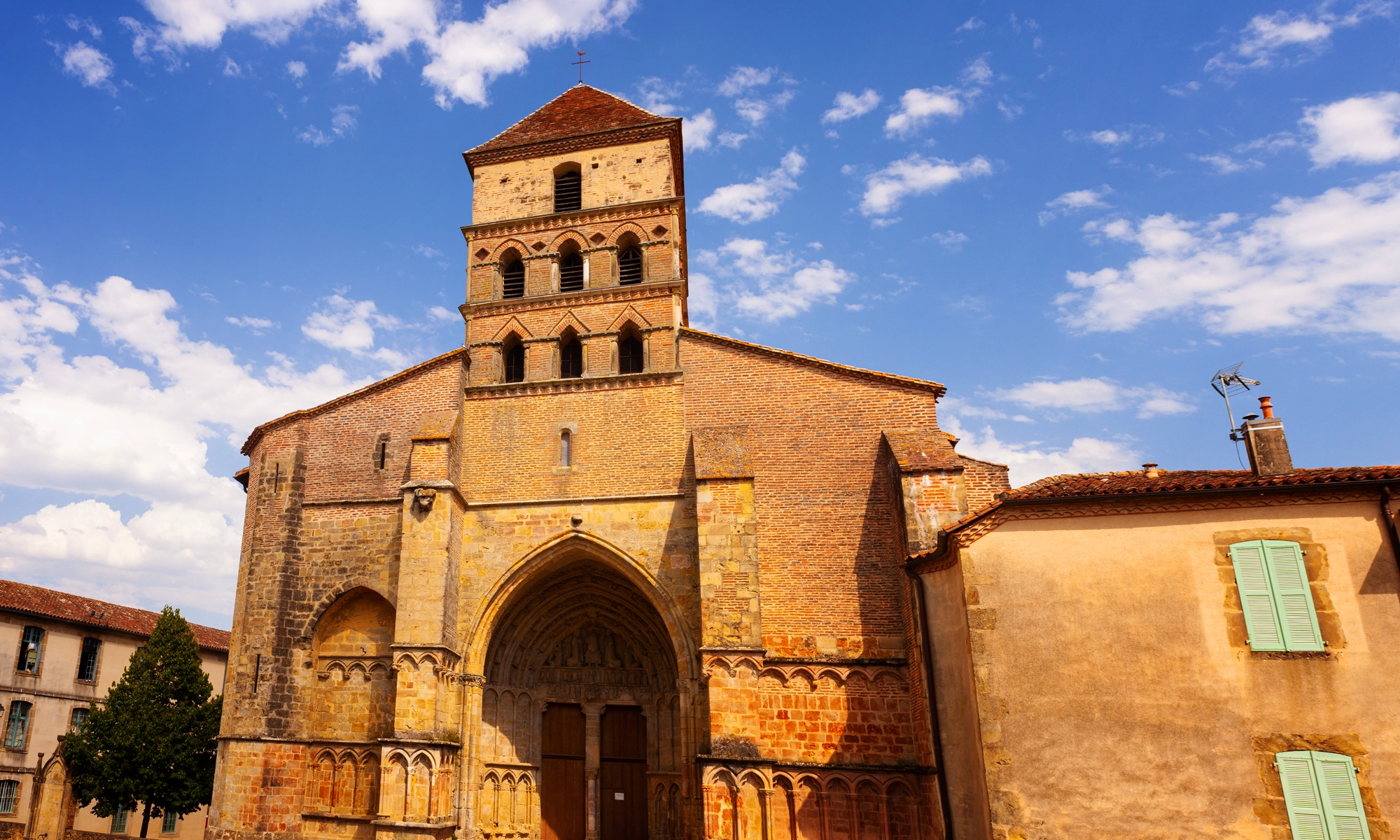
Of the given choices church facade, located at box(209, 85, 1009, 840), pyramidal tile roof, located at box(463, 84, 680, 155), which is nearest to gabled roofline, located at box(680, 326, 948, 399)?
church facade, located at box(209, 85, 1009, 840)

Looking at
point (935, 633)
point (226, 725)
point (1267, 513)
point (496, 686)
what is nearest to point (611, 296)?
point (496, 686)

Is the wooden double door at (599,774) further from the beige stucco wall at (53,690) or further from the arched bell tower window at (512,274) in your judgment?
the beige stucco wall at (53,690)

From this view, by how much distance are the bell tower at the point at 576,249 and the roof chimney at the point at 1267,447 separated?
9236 millimetres

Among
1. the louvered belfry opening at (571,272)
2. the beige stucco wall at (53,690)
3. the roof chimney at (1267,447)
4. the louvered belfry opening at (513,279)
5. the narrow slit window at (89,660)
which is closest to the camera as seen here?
the roof chimney at (1267,447)

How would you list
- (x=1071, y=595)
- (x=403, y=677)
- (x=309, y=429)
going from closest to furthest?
1. (x=1071, y=595)
2. (x=403, y=677)
3. (x=309, y=429)

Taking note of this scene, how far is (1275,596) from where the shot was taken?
941 centimetres

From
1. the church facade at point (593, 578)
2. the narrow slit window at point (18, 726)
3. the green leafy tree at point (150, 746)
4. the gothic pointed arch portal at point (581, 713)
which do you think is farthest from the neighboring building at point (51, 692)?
the gothic pointed arch portal at point (581, 713)

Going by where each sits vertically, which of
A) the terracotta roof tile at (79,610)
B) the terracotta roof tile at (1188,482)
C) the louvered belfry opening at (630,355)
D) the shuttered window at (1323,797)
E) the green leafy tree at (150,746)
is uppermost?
the louvered belfry opening at (630,355)

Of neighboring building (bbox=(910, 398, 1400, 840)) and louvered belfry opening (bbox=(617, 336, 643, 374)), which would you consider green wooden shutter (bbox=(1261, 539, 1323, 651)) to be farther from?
louvered belfry opening (bbox=(617, 336, 643, 374))

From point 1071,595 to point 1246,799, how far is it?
8.29ft

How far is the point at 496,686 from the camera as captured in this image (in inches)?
625

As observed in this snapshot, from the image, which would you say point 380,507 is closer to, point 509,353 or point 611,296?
point 509,353

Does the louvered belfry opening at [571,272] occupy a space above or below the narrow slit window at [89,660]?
above

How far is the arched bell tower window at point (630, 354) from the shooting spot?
1705cm
